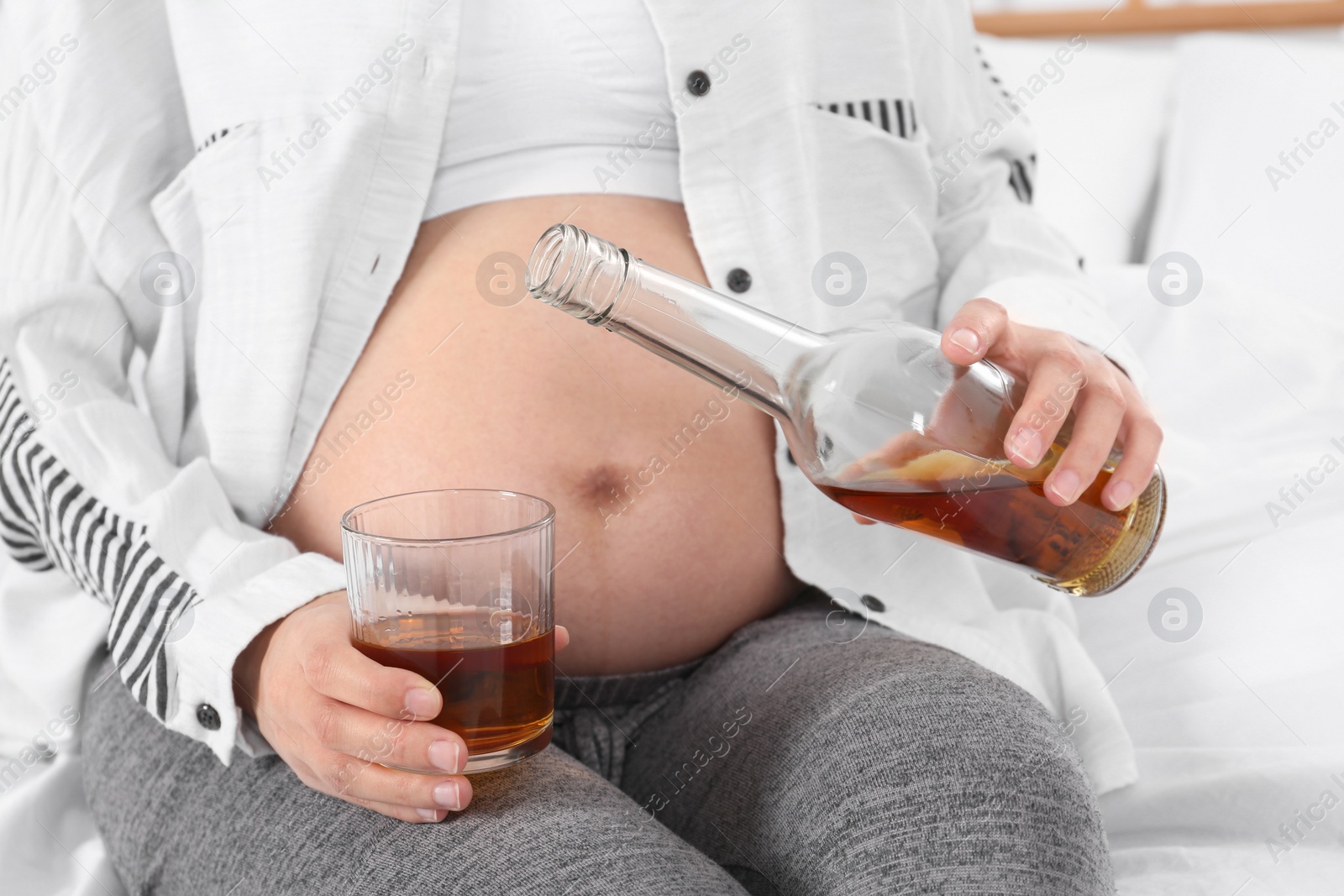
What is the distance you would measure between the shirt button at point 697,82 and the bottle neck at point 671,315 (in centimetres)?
31

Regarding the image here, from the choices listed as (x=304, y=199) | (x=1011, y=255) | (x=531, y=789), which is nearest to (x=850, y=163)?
(x=1011, y=255)

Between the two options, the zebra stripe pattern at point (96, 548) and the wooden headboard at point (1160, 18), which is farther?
the wooden headboard at point (1160, 18)

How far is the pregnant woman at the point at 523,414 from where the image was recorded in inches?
20.6

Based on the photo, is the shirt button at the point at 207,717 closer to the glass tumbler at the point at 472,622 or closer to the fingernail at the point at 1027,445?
the glass tumbler at the point at 472,622

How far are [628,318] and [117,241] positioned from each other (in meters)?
0.48

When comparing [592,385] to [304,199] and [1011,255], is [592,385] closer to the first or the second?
[304,199]

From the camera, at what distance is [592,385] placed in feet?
2.32

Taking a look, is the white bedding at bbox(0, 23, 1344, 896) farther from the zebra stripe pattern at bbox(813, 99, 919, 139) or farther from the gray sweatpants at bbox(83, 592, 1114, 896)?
the zebra stripe pattern at bbox(813, 99, 919, 139)

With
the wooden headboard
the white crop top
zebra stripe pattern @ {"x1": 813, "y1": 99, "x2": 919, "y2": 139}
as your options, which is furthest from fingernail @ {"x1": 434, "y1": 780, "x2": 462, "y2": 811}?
the wooden headboard

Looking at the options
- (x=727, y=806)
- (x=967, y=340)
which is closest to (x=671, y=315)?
(x=967, y=340)

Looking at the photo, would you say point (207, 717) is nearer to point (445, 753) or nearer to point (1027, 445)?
point (445, 753)

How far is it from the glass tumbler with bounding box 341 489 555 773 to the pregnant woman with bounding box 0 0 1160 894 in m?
0.04

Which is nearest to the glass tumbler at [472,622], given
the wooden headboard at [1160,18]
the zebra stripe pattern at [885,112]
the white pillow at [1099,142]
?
the zebra stripe pattern at [885,112]

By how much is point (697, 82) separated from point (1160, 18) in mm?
1328
